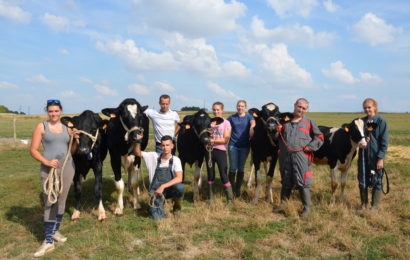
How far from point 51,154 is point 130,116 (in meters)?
1.79

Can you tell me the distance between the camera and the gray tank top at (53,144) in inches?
185

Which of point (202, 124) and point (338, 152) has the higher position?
point (202, 124)

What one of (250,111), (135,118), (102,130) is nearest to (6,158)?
(102,130)

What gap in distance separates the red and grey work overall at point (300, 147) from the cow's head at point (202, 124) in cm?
160

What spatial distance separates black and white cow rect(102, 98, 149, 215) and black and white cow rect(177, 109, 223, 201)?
1.17 m

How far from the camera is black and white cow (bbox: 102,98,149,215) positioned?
6.18 m

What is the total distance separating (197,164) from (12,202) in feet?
15.0

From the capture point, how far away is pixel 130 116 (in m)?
6.19

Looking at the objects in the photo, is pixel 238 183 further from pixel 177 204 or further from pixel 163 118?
pixel 163 118

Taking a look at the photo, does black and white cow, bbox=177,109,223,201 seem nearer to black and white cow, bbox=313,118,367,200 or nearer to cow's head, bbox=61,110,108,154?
cow's head, bbox=61,110,108,154

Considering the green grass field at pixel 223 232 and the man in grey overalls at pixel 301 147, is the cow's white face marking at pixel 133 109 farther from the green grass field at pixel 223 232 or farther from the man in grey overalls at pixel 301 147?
the man in grey overalls at pixel 301 147

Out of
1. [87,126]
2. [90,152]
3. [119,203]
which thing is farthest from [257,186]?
[87,126]

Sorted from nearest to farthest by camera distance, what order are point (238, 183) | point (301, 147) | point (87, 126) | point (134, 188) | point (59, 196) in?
point (59, 196)
point (301, 147)
point (87, 126)
point (134, 188)
point (238, 183)

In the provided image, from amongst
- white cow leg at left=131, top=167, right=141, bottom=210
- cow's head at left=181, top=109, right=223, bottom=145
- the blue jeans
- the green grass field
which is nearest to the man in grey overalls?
the green grass field
